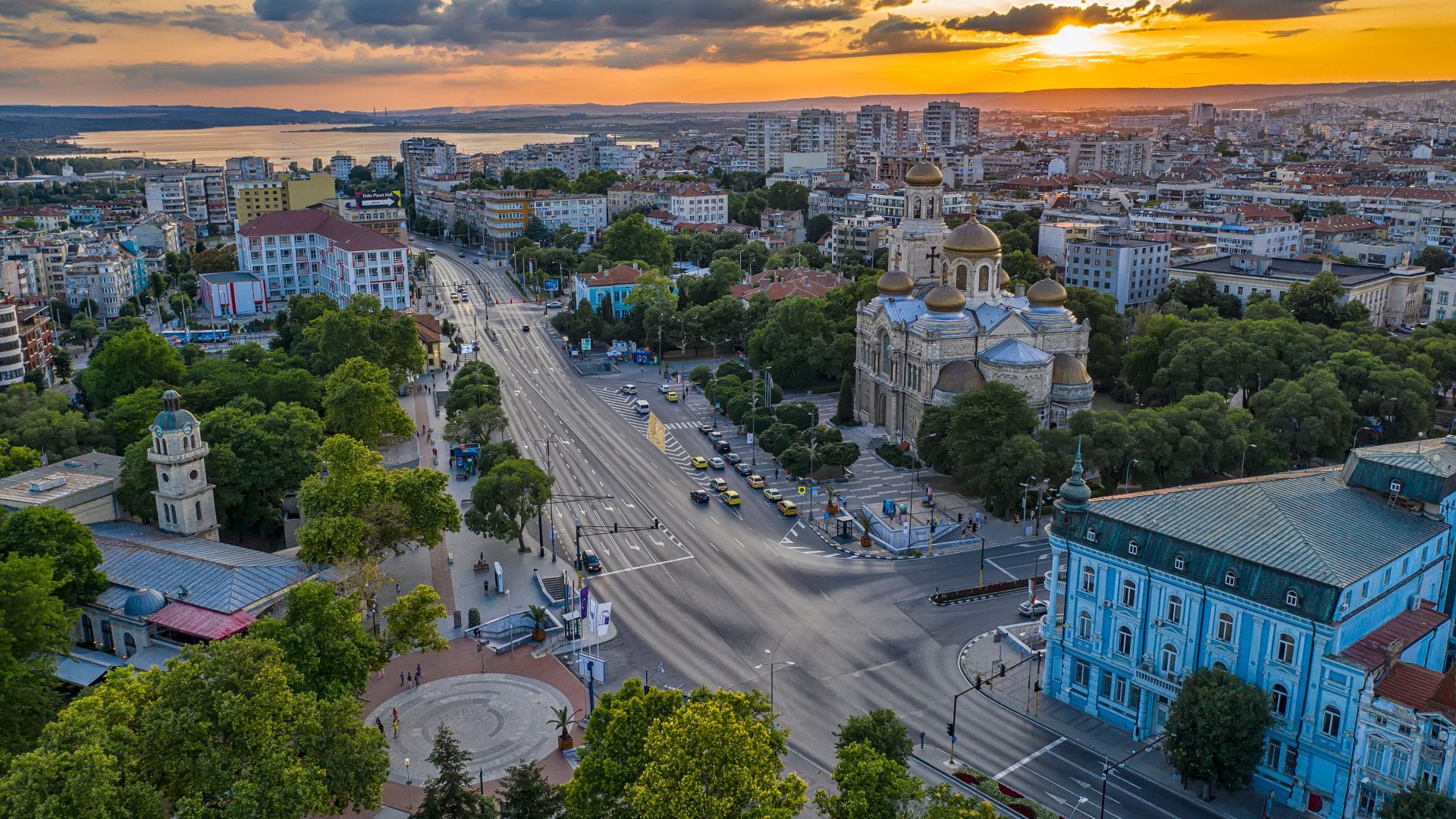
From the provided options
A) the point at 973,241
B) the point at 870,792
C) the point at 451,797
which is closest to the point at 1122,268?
the point at 973,241

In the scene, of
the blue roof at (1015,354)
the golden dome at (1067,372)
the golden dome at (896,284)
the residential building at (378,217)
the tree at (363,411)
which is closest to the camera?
the tree at (363,411)

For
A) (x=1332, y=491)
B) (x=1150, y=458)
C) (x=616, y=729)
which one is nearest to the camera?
(x=616, y=729)

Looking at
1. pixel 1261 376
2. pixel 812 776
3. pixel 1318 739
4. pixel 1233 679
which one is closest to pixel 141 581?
pixel 812 776

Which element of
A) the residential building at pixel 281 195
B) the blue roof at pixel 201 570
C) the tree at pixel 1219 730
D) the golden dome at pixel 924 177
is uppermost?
the golden dome at pixel 924 177

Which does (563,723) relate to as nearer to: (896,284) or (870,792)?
(870,792)

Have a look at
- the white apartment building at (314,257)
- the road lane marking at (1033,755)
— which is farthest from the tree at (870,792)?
the white apartment building at (314,257)

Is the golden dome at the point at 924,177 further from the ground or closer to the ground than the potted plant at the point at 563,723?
further from the ground

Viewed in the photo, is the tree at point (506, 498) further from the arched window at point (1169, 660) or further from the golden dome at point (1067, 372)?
the golden dome at point (1067, 372)

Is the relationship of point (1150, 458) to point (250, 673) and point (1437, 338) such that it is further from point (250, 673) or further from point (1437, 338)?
point (250, 673)
